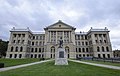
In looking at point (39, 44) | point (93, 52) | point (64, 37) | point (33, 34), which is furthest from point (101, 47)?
point (33, 34)

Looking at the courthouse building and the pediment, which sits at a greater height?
the pediment

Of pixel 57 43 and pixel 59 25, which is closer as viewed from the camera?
pixel 57 43

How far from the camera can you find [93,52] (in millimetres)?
66625

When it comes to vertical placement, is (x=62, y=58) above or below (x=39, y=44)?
below

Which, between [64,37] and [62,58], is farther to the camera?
[64,37]

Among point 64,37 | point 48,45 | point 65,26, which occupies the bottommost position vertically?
point 48,45

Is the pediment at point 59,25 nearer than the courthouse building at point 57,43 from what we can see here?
No

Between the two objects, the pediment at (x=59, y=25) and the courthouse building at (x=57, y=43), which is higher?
the pediment at (x=59, y=25)

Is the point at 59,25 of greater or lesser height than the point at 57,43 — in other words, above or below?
above

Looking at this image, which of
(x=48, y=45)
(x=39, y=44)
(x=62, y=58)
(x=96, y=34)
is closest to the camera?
(x=62, y=58)

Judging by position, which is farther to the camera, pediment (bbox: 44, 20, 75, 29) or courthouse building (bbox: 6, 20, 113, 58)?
pediment (bbox: 44, 20, 75, 29)

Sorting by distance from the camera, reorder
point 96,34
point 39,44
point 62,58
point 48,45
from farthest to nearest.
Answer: point 39,44
point 96,34
point 48,45
point 62,58

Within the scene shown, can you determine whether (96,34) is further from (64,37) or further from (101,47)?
(64,37)

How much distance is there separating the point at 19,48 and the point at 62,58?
54996 mm
